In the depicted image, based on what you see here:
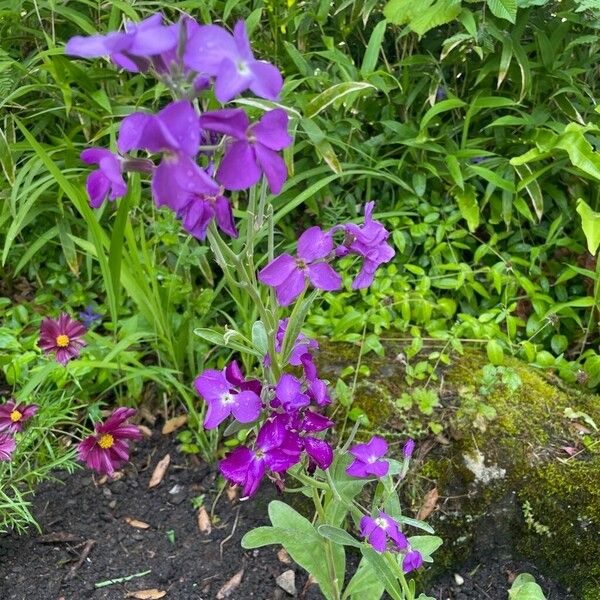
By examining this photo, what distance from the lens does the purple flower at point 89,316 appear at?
87.3 inches

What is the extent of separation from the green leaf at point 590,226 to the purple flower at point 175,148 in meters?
1.45

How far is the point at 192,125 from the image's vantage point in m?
0.75

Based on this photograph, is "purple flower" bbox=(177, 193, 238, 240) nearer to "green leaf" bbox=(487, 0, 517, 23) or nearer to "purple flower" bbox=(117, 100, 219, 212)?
"purple flower" bbox=(117, 100, 219, 212)

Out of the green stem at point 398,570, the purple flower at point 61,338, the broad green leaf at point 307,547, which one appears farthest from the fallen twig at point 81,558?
the green stem at point 398,570

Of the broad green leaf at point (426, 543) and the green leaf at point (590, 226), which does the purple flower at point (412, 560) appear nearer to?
the broad green leaf at point (426, 543)

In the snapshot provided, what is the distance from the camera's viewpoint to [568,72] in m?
2.19

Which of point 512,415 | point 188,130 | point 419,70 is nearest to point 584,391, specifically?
point 512,415

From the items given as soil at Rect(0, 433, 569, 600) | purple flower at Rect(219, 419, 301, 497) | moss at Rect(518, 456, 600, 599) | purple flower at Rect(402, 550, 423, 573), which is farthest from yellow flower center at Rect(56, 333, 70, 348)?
moss at Rect(518, 456, 600, 599)

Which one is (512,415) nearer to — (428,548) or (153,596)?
(428,548)

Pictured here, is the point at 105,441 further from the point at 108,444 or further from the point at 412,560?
the point at 412,560

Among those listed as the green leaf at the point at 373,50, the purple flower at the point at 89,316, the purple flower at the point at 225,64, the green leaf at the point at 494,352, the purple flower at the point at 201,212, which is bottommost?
the purple flower at the point at 89,316

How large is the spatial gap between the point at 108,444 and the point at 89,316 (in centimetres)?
68

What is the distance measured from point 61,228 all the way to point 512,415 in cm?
154

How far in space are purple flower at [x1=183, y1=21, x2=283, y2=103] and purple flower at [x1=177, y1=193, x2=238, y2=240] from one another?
14 cm
